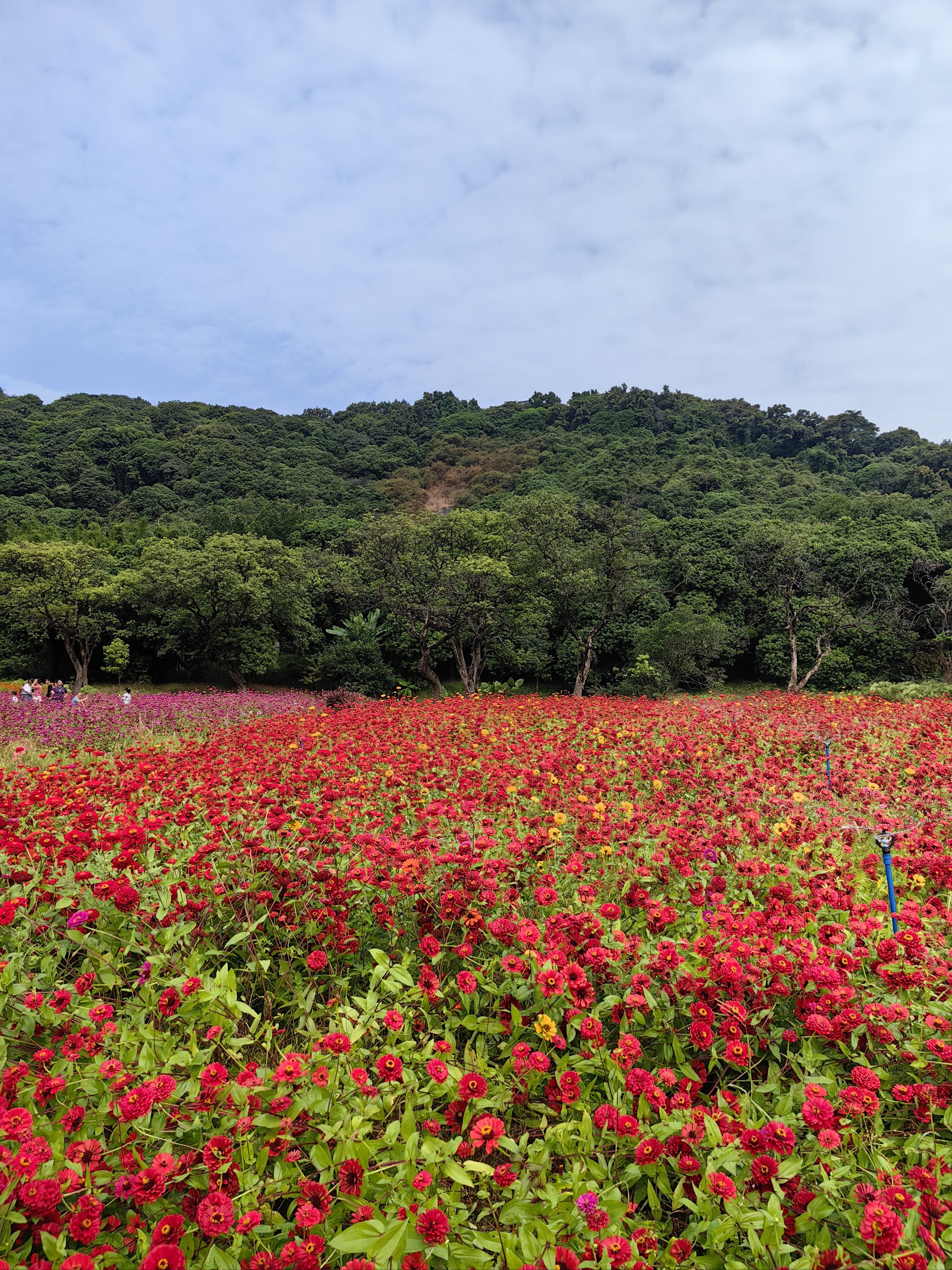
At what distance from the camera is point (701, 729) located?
24.7 ft

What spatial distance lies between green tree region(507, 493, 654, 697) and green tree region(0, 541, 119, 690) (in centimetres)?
1546

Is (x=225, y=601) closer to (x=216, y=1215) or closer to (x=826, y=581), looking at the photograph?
(x=826, y=581)

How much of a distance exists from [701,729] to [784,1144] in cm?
626

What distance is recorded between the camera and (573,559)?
20.2 meters

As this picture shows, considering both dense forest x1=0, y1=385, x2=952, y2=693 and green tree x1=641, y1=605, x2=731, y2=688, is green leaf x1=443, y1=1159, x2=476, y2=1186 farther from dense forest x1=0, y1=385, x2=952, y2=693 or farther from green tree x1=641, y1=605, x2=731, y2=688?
green tree x1=641, y1=605, x2=731, y2=688

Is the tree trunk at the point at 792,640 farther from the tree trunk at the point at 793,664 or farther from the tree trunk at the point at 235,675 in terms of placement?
the tree trunk at the point at 235,675

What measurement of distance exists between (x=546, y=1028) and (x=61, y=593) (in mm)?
25869

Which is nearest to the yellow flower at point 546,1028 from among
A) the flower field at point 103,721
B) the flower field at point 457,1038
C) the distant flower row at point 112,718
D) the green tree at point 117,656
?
the flower field at point 457,1038

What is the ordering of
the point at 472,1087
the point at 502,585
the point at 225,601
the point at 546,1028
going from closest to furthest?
the point at 472,1087 → the point at 546,1028 → the point at 502,585 → the point at 225,601

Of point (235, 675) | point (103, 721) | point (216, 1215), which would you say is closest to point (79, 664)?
point (235, 675)

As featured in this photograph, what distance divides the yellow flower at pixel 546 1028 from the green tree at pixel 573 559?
17813 millimetres

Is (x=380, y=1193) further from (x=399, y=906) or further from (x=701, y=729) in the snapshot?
(x=701, y=729)

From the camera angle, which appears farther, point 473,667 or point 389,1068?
point 473,667

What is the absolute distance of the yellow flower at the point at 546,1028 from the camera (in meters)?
1.85
